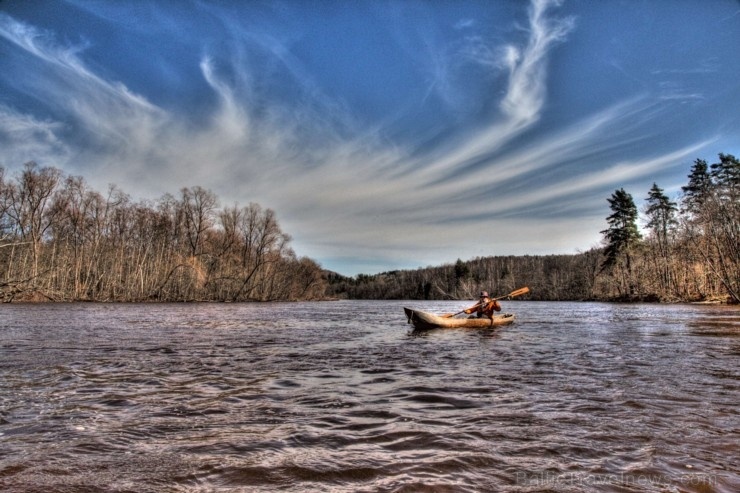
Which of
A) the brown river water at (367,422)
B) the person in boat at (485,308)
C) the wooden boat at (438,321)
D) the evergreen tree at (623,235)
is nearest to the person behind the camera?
the brown river water at (367,422)

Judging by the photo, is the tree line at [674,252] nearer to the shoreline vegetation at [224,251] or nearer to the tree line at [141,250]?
the shoreline vegetation at [224,251]

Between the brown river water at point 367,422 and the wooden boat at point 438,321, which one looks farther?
the wooden boat at point 438,321

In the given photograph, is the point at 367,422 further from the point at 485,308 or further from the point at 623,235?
the point at 623,235

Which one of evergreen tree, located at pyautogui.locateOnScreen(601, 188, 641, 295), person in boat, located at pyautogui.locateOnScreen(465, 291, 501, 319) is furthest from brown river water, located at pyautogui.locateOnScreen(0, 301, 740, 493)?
evergreen tree, located at pyautogui.locateOnScreen(601, 188, 641, 295)

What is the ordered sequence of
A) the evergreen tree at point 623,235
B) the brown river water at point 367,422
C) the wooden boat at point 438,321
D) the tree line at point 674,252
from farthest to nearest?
1. the evergreen tree at point 623,235
2. the tree line at point 674,252
3. the wooden boat at point 438,321
4. the brown river water at point 367,422

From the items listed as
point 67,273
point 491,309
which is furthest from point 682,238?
point 67,273

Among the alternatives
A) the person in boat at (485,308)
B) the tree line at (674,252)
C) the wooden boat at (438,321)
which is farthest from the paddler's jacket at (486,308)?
the tree line at (674,252)

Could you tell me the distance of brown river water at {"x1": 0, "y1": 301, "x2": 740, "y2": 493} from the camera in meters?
3.60

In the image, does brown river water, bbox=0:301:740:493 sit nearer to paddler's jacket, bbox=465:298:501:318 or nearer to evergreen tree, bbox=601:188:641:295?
paddler's jacket, bbox=465:298:501:318

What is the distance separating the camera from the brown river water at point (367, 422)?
3.60 metres

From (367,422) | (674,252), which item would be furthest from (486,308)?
(674,252)

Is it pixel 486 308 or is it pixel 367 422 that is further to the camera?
pixel 486 308

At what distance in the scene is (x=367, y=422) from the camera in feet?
17.3

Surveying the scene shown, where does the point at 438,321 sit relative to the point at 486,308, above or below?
below
